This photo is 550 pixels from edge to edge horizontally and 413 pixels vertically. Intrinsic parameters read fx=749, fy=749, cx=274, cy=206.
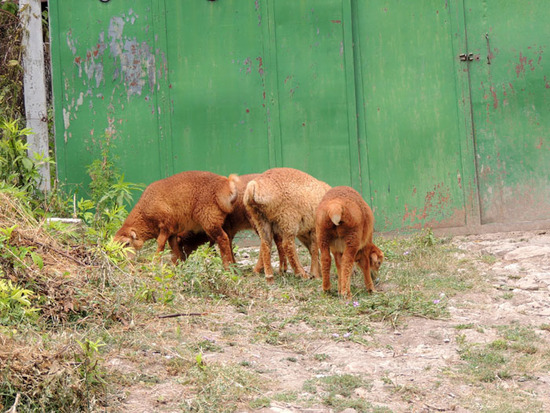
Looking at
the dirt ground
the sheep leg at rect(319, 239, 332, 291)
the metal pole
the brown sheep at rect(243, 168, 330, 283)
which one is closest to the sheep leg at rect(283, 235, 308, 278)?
the brown sheep at rect(243, 168, 330, 283)

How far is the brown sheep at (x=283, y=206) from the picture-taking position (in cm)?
655

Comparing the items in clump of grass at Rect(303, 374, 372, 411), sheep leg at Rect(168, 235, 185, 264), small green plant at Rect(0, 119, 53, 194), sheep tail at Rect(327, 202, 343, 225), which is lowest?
clump of grass at Rect(303, 374, 372, 411)

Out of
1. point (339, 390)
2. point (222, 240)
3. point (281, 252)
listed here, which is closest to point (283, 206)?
point (281, 252)

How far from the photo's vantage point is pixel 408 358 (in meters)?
4.72

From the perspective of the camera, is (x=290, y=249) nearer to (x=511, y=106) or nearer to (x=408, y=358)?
(x=408, y=358)

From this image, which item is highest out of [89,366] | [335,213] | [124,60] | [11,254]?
[124,60]

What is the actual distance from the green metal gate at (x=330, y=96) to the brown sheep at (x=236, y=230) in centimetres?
171

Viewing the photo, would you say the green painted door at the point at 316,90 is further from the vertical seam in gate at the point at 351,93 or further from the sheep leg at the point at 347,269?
the sheep leg at the point at 347,269

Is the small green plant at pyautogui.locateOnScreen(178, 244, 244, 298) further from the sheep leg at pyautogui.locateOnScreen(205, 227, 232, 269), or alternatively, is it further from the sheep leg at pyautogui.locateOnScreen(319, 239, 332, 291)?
the sheep leg at pyautogui.locateOnScreen(205, 227, 232, 269)

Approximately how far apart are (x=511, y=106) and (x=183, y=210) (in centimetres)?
430

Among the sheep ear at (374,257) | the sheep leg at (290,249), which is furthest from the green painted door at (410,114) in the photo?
the sheep ear at (374,257)

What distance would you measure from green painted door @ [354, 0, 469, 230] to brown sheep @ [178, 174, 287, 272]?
7.40 feet

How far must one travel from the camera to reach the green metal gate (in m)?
8.95

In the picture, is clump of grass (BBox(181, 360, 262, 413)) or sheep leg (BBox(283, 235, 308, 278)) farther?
sheep leg (BBox(283, 235, 308, 278))
